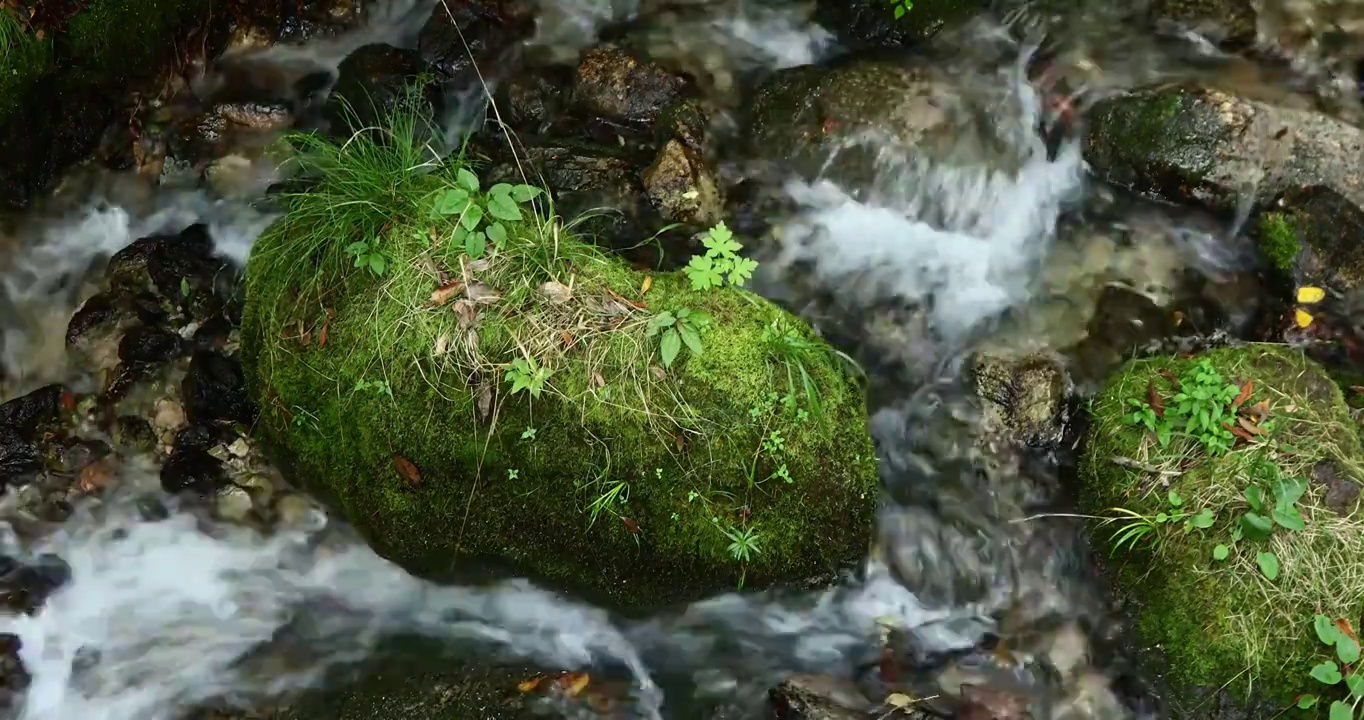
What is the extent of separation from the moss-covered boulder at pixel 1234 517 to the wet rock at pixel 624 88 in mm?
3419

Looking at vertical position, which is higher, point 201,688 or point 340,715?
point 340,715

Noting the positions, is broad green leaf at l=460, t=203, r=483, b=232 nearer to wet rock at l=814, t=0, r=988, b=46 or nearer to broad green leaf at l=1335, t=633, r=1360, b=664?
wet rock at l=814, t=0, r=988, b=46

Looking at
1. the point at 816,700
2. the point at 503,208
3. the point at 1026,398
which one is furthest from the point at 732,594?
the point at 503,208

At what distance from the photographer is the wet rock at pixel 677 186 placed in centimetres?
498

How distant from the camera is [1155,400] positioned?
4070 mm

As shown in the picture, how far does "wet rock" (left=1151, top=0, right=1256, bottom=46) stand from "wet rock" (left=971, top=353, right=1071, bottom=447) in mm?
2799

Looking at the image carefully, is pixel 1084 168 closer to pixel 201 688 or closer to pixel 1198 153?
pixel 1198 153

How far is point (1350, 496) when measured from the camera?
3.66 metres

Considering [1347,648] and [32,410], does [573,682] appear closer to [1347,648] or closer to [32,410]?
[1347,648]

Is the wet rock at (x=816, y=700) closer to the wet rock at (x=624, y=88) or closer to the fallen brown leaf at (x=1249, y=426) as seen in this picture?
the fallen brown leaf at (x=1249, y=426)

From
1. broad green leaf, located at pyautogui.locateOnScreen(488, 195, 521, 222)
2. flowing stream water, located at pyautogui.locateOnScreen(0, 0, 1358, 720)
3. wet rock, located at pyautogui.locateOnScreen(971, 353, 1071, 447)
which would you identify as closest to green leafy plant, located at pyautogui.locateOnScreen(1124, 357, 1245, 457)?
wet rock, located at pyautogui.locateOnScreen(971, 353, 1071, 447)

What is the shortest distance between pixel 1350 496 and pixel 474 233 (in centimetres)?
432

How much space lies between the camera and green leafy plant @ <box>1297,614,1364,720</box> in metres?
3.36

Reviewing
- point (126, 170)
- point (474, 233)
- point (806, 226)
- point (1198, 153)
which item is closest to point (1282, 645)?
point (1198, 153)
